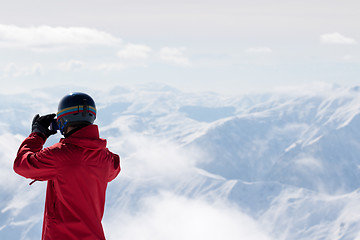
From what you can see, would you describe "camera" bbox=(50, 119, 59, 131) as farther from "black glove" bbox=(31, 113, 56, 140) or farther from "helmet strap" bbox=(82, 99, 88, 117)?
"helmet strap" bbox=(82, 99, 88, 117)

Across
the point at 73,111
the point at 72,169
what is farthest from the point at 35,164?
the point at 73,111

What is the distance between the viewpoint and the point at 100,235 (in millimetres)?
4609

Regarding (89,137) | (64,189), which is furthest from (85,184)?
(89,137)

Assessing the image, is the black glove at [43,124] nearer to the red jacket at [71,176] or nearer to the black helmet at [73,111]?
the red jacket at [71,176]

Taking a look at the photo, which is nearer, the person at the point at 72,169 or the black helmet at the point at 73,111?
the person at the point at 72,169

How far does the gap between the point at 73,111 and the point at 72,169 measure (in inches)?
27.7

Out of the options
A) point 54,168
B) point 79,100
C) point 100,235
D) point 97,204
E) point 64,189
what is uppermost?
point 79,100

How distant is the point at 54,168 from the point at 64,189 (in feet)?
0.96

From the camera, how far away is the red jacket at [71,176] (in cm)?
426

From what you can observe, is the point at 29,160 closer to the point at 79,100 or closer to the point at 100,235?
the point at 79,100

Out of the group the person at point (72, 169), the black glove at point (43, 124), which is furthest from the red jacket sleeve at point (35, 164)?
the black glove at point (43, 124)

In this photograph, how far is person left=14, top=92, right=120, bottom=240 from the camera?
427 centimetres

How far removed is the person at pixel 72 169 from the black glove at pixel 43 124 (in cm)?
3

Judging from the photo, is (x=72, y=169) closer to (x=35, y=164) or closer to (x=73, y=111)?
(x=35, y=164)
